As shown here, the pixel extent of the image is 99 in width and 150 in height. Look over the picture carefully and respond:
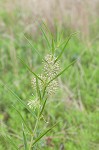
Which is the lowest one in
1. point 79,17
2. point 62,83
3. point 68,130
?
point 68,130

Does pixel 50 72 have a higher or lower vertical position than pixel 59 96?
lower

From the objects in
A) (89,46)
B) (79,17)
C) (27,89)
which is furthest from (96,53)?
(27,89)

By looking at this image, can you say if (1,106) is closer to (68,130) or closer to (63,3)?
(68,130)

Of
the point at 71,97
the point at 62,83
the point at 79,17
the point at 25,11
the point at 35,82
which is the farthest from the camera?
the point at 25,11

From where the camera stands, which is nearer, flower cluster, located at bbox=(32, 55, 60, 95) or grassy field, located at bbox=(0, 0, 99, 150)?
flower cluster, located at bbox=(32, 55, 60, 95)

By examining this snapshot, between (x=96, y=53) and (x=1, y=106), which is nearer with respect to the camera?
(x=1, y=106)

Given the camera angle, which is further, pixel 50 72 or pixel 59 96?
pixel 59 96

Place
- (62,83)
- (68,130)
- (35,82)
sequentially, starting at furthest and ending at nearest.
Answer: (62,83) < (68,130) < (35,82)

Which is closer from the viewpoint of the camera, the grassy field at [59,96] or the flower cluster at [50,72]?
the flower cluster at [50,72]
